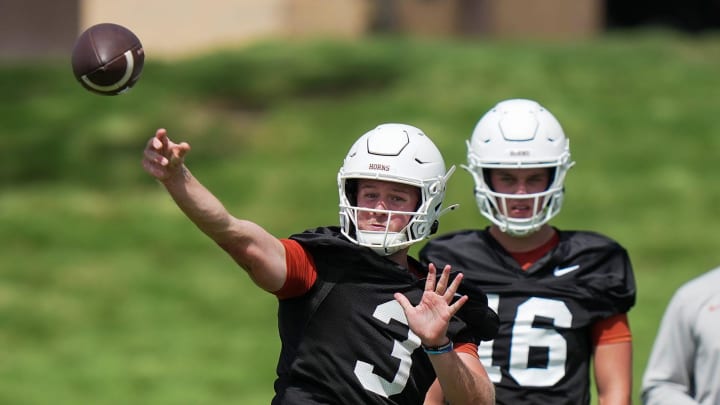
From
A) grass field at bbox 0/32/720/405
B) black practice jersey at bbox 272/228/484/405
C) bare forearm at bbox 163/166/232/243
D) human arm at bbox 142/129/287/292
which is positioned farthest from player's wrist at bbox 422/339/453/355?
grass field at bbox 0/32/720/405

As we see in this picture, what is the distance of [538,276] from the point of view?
5.41m

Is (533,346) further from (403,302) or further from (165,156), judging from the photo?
(165,156)

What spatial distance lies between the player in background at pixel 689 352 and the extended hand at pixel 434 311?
4.61 feet

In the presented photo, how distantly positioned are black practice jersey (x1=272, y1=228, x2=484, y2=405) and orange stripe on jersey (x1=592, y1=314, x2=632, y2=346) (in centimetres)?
96

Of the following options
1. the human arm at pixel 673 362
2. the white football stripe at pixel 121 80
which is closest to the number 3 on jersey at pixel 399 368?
the white football stripe at pixel 121 80

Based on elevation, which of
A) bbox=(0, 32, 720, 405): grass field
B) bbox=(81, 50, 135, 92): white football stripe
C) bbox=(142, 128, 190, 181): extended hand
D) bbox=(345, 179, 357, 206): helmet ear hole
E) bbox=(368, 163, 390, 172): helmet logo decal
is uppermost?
bbox=(81, 50, 135, 92): white football stripe

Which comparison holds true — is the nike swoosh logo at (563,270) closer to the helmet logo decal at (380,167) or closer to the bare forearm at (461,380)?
the bare forearm at (461,380)

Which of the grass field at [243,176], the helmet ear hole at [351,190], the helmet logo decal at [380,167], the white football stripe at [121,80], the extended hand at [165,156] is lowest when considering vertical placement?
the grass field at [243,176]

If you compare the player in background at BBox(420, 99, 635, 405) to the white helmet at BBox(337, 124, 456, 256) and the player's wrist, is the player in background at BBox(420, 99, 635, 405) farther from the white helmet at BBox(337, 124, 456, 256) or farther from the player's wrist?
the player's wrist

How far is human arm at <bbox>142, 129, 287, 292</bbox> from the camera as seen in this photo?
4086 mm

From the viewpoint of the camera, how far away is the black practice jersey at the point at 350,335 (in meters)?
4.49

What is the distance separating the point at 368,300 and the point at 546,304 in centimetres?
106

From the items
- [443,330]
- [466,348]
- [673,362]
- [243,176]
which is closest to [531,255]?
[673,362]

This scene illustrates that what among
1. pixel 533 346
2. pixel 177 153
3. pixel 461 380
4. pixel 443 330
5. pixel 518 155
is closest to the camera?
pixel 177 153
